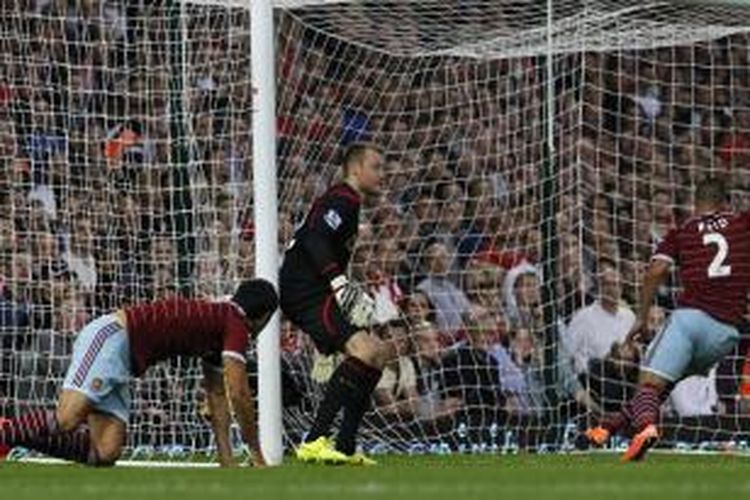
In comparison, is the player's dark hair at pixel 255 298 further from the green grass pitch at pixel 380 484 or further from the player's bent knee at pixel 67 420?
the player's bent knee at pixel 67 420

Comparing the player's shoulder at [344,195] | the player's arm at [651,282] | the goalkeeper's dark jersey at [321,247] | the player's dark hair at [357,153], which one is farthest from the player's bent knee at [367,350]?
the player's arm at [651,282]

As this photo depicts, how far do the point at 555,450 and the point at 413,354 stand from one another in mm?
1596

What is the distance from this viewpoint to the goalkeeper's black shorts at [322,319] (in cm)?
1456

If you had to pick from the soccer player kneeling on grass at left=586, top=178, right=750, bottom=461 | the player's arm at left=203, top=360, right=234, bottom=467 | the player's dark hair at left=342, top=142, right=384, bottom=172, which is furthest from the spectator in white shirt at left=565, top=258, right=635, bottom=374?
the player's arm at left=203, top=360, right=234, bottom=467

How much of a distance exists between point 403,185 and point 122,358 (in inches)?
303

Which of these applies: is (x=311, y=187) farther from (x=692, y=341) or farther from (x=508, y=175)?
(x=692, y=341)

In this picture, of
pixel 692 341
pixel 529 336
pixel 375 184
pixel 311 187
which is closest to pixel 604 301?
pixel 529 336

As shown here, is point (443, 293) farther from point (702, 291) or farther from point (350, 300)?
point (350, 300)

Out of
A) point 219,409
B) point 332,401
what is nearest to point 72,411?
point 219,409

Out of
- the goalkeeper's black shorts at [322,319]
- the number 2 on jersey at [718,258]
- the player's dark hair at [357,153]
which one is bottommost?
the goalkeeper's black shorts at [322,319]

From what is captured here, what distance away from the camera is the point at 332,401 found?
14.5m

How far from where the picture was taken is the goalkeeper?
1439 cm

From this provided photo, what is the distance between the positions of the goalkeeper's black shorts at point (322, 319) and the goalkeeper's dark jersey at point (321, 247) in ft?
0.03

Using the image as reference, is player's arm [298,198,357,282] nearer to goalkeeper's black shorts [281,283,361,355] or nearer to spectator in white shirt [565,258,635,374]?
goalkeeper's black shorts [281,283,361,355]
